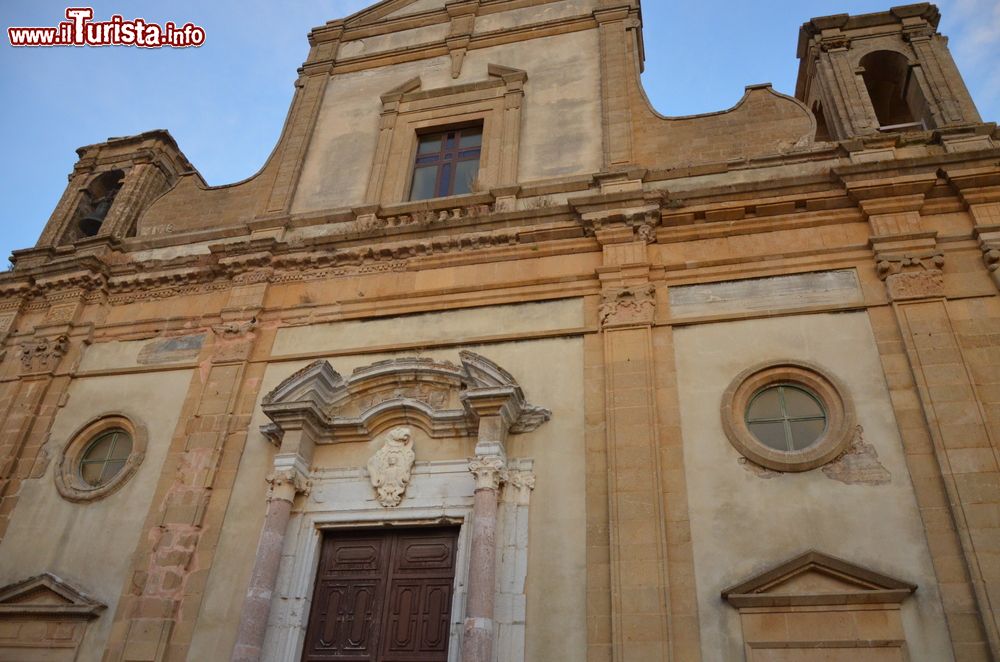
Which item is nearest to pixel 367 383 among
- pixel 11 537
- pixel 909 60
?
pixel 11 537

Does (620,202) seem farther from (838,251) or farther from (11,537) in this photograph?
(11,537)

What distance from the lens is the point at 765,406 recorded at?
801 cm

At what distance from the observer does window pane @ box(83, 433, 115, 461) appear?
9.98 meters

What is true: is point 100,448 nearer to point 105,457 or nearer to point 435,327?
point 105,457

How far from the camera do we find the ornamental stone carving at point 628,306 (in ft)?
28.5

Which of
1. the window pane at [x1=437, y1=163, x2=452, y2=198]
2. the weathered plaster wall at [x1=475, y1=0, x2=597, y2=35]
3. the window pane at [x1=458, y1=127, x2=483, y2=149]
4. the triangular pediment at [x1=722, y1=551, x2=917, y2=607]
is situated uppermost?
the weathered plaster wall at [x1=475, y1=0, x2=597, y2=35]

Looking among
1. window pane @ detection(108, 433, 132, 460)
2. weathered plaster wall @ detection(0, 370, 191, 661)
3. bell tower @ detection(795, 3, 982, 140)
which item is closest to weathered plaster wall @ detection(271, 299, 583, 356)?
weathered plaster wall @ detection(0, 370, 191, 661)

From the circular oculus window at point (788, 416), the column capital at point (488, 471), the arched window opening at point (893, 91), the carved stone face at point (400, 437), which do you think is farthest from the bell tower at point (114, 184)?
the arched window opening at point (893, 91)

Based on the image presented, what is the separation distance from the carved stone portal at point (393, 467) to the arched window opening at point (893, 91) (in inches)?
305

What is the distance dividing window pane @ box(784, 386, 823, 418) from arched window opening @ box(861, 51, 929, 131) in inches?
179

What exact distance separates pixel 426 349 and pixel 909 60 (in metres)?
8.24

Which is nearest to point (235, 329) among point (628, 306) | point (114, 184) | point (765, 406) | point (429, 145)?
point (429, 145)

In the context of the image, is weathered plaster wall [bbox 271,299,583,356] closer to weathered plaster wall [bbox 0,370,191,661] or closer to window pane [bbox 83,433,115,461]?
weathered plaster wall [bbox 0,370,191,661]

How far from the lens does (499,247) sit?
32.5 ft
